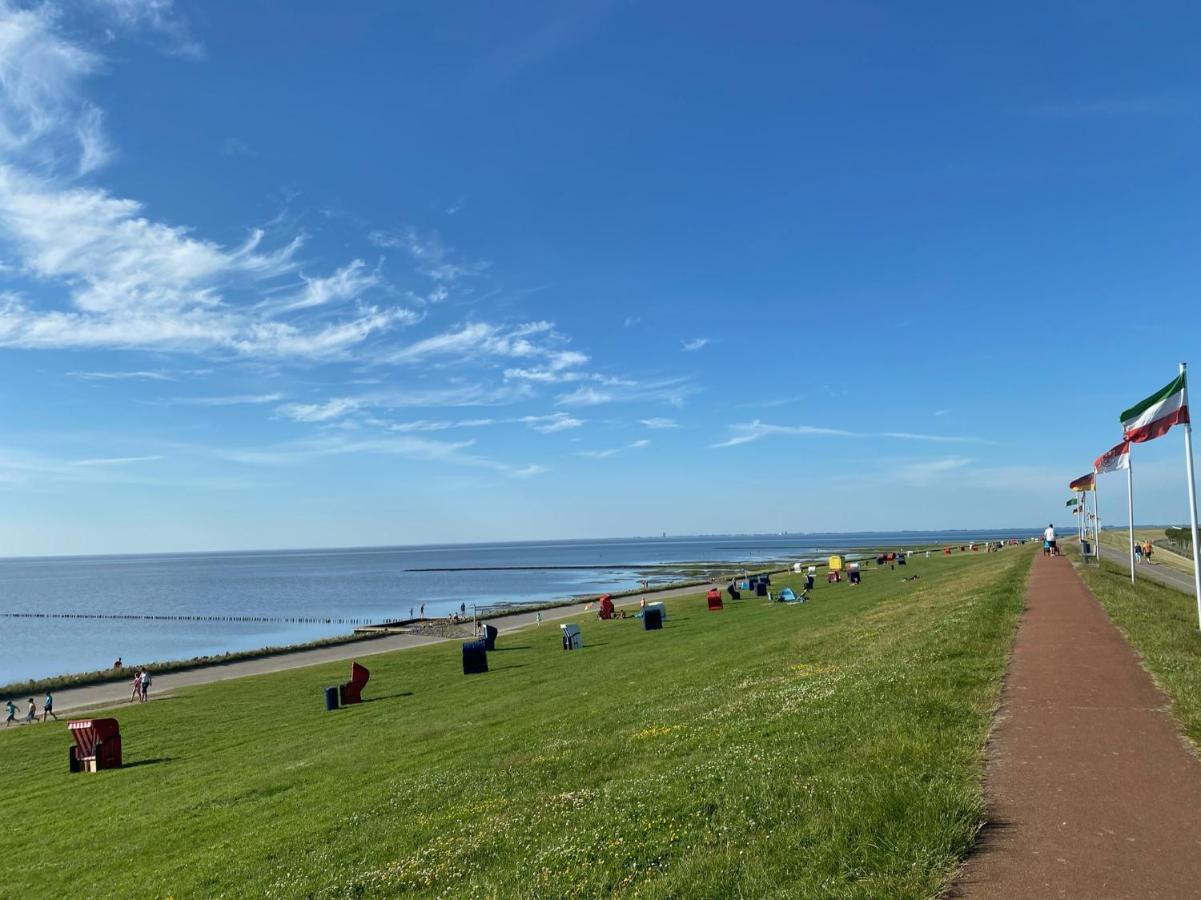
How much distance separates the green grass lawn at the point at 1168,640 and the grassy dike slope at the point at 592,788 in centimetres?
243

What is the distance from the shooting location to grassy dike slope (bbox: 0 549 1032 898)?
295 inches

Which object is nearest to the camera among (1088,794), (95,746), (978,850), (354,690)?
(978,850)

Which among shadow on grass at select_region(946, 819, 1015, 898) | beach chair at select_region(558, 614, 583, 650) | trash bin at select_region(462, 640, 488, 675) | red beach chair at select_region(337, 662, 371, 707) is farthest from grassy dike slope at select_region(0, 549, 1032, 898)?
beach chair at select_region(558, 614, 583, 650)

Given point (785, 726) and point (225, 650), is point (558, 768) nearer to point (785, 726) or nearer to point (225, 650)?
point (785, 726)

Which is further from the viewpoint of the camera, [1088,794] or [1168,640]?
[1168,640]

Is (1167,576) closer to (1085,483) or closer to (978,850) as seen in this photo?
(1085,483)

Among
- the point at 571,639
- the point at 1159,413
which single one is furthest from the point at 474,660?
the point at 1159,413

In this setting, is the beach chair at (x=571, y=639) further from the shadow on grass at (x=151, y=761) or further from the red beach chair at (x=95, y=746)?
the red beach chair at (x=95, y=746)

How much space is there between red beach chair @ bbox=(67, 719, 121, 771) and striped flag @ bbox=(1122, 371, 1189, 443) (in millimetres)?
31531

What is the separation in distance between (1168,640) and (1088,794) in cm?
1076

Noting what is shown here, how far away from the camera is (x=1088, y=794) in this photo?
308 inches

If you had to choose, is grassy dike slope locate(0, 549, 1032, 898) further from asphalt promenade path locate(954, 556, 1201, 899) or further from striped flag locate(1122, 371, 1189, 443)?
striped flag locate(1122, 371, 1189, 443)

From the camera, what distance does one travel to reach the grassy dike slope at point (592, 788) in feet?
24.6

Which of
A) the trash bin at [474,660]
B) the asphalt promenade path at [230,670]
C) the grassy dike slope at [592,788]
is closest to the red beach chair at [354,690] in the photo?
the grassy dike slope at [592,788]
